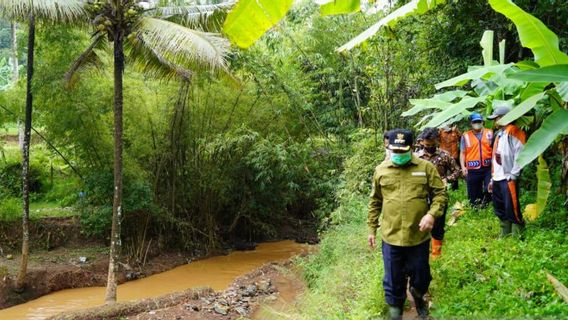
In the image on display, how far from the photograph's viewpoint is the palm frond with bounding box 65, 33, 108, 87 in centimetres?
859

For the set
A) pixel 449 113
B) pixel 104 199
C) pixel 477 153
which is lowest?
pixel 104 199

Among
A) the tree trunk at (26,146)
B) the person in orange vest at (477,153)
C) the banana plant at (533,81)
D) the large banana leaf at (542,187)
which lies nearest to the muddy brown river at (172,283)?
the tree trunk at (26,146)

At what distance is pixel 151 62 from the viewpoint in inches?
353

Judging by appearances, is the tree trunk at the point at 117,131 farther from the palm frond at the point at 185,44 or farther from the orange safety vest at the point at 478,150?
the orange safety vest at the point at 478,150

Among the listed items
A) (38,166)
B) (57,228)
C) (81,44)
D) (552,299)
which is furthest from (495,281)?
(38,166)

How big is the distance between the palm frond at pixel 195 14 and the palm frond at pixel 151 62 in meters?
0.61

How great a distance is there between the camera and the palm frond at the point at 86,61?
8.59m

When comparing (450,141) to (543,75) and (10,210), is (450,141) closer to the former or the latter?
(543,75)

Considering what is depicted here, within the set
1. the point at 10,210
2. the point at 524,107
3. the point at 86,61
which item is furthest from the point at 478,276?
the point at 10,210

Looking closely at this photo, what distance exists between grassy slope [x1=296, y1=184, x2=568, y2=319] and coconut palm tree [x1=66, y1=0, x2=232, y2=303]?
11.8ft

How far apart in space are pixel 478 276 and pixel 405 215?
49.5 inches

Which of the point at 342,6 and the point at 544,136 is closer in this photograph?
the point at 544,136

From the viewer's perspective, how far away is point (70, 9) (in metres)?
7.72

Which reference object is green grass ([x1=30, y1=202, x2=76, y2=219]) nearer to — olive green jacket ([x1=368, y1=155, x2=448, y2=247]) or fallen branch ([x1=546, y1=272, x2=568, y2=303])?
olive green jacket ([x1=368, y1=155, x2=448, y2=247])
